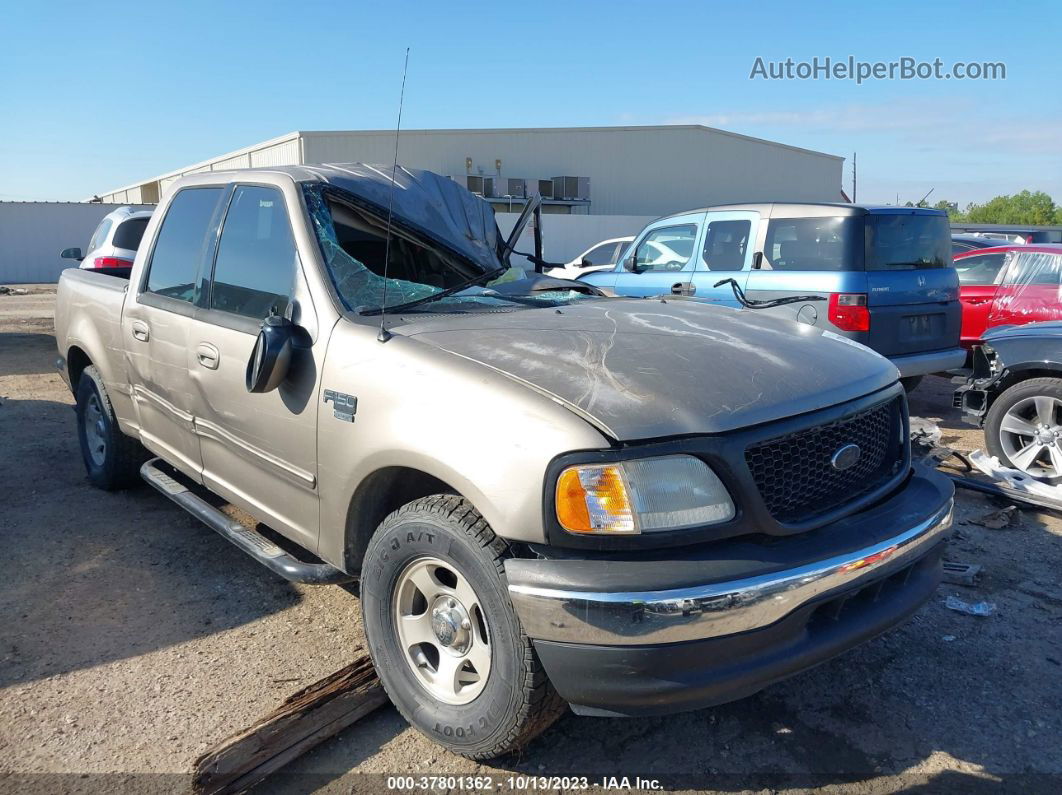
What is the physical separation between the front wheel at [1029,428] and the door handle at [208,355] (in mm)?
4976

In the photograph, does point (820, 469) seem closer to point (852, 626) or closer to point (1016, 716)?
point (852, 626)

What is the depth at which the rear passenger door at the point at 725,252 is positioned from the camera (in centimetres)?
752

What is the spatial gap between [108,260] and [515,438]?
1009 centimetres

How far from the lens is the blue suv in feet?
22.1

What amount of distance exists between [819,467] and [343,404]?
158 cm

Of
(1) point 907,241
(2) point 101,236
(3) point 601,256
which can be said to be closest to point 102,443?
(1) point 907,241

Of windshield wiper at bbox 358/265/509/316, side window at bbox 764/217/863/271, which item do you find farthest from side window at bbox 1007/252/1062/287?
windshield wiper at bbox 358/265/509/316

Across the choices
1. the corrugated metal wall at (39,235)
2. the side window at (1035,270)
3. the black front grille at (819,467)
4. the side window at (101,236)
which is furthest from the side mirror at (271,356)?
the corrugated metal wall at (39,235)

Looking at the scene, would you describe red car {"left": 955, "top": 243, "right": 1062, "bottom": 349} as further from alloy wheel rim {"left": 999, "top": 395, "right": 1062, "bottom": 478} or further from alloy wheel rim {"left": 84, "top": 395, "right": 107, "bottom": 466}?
alloy wheel rim {"left": 84, "top": 395, "right": 107, "bottom": 466}

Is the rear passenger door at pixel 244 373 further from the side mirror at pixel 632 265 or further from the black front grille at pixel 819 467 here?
the side mirror at pixel 632 265

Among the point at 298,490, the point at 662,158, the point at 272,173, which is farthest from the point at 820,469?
the point at 662,158

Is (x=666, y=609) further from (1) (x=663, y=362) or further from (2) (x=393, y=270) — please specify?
(2) (x=393, y=270)

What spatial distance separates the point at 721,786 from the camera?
8.35ft

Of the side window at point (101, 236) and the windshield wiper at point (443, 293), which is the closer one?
the windshield wiper at point (443, 293)
